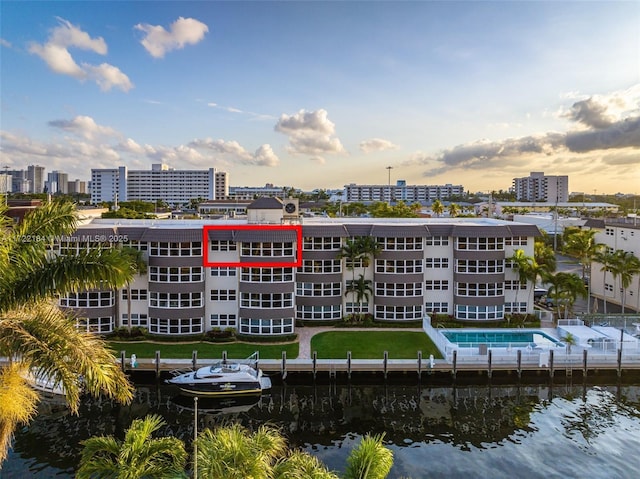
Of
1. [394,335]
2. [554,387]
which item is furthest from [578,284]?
[394,335]

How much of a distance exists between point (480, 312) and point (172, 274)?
28270 mm

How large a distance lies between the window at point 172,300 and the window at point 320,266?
33.6 feet

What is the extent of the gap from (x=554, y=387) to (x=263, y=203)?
28747 mm

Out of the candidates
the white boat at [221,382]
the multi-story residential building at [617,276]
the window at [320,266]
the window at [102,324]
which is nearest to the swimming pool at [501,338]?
the window at [320,266]

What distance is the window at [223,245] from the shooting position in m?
40.9

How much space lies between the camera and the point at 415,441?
25.9 m

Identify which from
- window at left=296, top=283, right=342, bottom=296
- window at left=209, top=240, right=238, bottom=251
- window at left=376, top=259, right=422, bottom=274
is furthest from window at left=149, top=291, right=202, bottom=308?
window at left=376, top=259, right=422, bottom=274

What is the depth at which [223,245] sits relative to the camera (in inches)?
1612

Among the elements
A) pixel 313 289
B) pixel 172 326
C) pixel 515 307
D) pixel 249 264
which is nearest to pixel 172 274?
pixel 172 326

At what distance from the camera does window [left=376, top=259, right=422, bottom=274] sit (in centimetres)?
4369

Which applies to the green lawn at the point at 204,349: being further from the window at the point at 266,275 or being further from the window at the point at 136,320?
the window at the point at 266,275

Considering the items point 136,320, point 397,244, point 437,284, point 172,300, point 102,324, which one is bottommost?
point 102,324

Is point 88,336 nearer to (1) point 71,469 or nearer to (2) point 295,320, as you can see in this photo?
(1) point 71,469

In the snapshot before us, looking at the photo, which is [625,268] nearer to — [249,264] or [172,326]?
[249,264]
